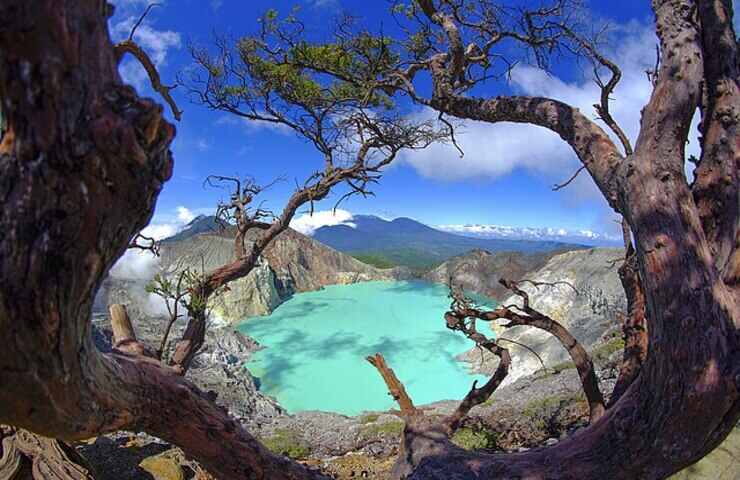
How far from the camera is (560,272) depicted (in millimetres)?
21422

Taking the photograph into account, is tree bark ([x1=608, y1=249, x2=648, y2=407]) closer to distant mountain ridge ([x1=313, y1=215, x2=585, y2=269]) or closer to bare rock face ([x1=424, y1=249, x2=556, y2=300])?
bare rock face ([x1=424, y1=249, x2=556, y2=300])

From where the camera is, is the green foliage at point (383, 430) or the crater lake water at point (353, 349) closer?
the green foliage at point (383, 430)

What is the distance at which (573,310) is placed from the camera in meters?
17.8

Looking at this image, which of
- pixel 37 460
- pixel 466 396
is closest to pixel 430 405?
pixel 466 396

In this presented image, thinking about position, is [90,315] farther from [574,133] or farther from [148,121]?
[574,133]

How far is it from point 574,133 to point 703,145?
566mm

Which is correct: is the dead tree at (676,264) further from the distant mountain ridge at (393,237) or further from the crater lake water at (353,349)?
the distant mountain ridge at (393,237)

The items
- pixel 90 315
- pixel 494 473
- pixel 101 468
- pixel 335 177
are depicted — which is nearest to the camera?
pixel 90 315

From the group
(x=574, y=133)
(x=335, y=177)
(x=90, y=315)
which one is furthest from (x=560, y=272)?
(x=90, y=315)

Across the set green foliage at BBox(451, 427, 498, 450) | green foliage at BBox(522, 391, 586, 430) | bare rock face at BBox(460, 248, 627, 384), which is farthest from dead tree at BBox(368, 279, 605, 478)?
bare rock face at BBox(460, 248, 627, 384)

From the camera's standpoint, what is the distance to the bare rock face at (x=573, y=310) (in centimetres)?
1482

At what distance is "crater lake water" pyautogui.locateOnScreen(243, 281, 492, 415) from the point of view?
16.1 meters

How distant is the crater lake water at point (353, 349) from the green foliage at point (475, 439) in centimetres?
951

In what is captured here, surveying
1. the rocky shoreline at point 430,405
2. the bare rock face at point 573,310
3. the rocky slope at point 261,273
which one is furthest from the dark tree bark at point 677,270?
the rocky slope at point 261,273
